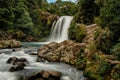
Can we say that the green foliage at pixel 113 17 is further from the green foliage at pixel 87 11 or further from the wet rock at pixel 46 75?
the green foliage at pixel 87 11

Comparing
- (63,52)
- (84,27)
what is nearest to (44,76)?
(63,52)

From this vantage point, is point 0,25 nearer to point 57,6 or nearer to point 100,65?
point 57,6

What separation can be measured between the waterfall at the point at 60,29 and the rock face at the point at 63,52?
19203 millimetres

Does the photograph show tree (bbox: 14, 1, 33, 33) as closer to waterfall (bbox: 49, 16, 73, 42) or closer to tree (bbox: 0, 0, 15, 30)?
tree (bbox: 0, 0, 15, 30)

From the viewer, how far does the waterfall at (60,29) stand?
1727 inches

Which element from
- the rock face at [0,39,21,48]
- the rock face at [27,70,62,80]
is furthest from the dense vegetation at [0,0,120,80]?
the rock face at [0,39,21,48]

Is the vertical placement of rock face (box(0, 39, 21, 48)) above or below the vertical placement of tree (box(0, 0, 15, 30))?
below

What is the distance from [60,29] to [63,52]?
79.3 ft

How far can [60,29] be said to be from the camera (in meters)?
45.4

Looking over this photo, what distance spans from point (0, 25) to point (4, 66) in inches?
1025

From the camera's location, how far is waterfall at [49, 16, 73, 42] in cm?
4387

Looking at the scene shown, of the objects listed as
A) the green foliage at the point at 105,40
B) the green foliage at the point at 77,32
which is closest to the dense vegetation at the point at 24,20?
the green foliage at the point at 77,32

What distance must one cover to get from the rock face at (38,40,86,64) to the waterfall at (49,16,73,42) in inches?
756

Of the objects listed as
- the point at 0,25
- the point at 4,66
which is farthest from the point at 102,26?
the point at 0,25
